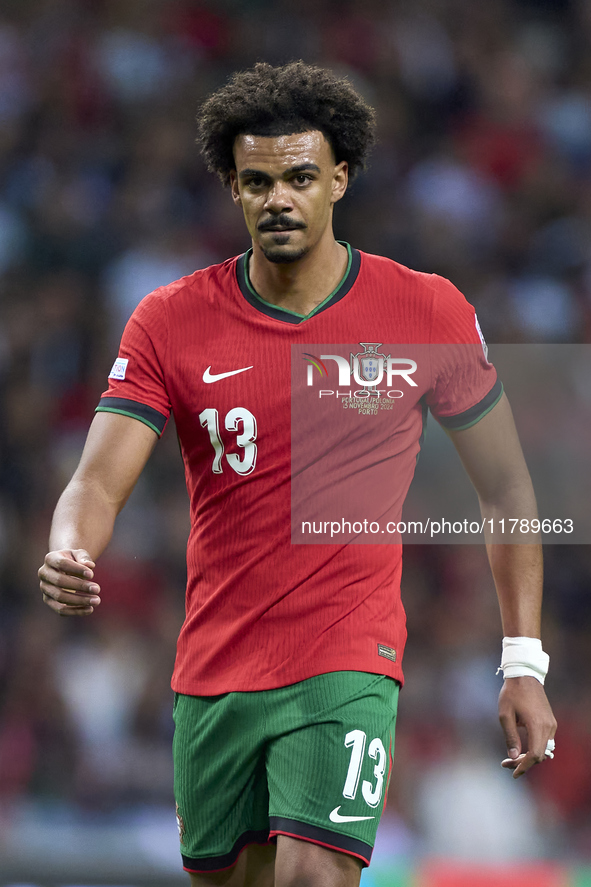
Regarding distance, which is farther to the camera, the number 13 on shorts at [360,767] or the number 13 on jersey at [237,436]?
the number 13 on jersey at [237,436]

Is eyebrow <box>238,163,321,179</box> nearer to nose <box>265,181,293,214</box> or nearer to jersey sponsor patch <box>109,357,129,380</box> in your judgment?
nose <box>265,181,293,214</box>

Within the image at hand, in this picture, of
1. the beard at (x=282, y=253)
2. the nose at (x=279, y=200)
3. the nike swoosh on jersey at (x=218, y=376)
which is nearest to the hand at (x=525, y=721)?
the nike swoosh on jersey at (x=218, y=376)

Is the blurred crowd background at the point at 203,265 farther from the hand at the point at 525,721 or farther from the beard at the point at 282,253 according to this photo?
the beard at the point at 282,253

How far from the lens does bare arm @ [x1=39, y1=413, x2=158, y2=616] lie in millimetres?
2328

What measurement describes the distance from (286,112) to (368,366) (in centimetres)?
72

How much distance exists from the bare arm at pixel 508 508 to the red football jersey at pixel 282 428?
0.06 meters

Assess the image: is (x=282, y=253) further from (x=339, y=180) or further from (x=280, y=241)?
(x=339, y=180)

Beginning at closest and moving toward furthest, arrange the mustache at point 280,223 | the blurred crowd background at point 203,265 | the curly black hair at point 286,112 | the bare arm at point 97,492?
the bare arm at point 97,492
the mustache at point 280,223
the curly black hair at point 286,112
the blurred crowd background at point 203,265

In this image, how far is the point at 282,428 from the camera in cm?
275

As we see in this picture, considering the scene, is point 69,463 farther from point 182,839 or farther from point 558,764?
point 182,839

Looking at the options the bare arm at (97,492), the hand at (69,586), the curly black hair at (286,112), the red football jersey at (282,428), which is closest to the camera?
the hand at (69,586)

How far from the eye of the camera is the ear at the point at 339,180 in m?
2.96

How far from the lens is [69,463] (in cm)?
601

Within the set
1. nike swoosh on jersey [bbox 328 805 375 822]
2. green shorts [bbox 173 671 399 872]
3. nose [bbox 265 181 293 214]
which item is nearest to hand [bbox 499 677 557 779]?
green shorts [bbox 173 671 399 872]
